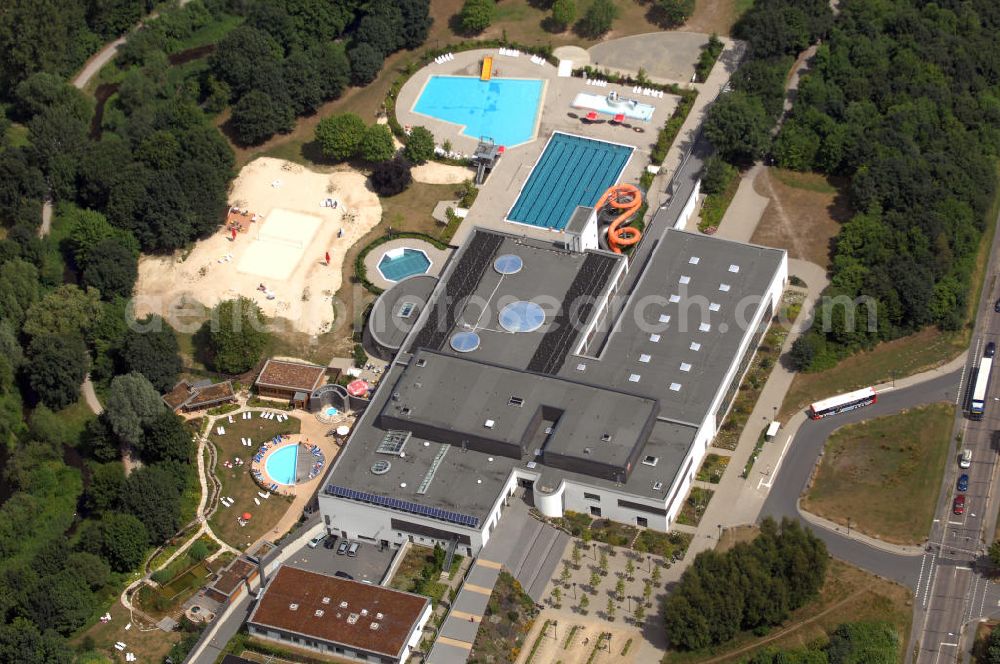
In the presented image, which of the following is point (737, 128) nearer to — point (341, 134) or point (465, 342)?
point (465, 342)

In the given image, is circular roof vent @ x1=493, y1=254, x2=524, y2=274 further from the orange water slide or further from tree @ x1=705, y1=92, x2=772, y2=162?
tree @ x1=705, y1=92, x2=772, y2=162

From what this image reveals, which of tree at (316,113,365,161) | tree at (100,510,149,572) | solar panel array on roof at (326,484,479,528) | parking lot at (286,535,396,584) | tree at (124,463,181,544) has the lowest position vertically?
tree at (100,510,149,572)

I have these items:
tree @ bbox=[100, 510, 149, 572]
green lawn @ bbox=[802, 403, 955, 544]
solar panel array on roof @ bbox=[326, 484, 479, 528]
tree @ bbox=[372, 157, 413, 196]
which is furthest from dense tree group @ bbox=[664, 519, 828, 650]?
tree @ bbox=[372, 157, 413, 196]

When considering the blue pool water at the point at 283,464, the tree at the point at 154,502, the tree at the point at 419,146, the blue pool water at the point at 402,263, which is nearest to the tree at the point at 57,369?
the tree at the point at 154,502

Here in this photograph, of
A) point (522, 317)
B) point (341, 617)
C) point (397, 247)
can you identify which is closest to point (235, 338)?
point (397, 247)

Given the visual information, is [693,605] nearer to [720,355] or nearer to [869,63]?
[720,355]
